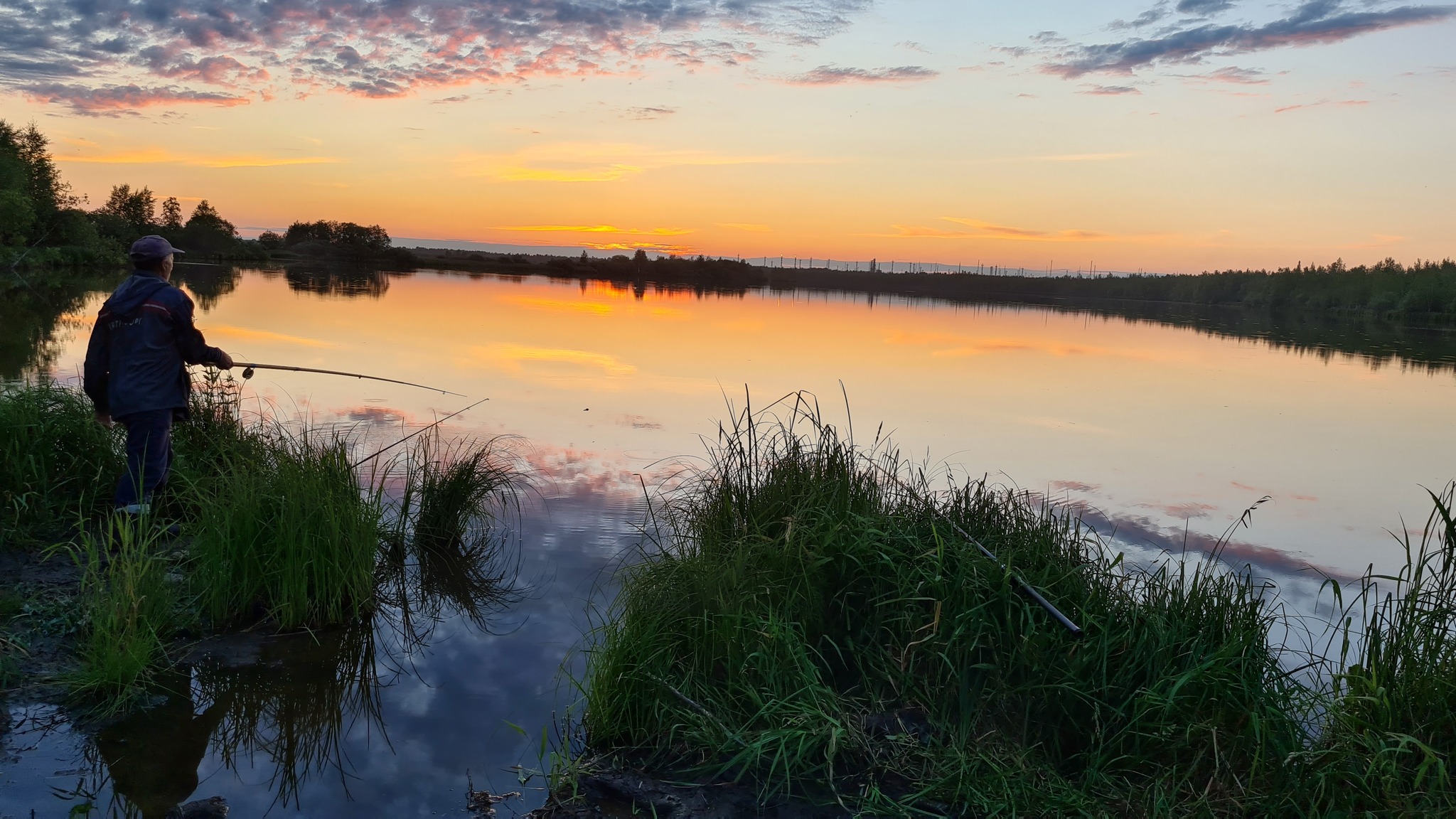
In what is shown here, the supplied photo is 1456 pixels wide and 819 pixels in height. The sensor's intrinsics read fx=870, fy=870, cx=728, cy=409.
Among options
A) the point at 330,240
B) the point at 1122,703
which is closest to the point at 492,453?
the point at 1122,703

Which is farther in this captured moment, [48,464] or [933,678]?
[48,464]

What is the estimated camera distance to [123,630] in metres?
4.38

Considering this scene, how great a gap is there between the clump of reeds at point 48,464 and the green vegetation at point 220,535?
0.01 metres

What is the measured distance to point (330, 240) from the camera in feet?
313

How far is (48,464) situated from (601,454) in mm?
5451

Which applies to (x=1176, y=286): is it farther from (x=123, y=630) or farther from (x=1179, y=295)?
(x=123, y=630)

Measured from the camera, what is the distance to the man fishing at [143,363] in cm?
608

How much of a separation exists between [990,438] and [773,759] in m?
10.1

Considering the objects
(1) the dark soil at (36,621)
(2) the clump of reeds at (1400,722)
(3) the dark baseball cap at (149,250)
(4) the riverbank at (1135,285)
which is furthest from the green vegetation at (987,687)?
(4) the riverbank at (1135,285)

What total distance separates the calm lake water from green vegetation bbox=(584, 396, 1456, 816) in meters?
0.86

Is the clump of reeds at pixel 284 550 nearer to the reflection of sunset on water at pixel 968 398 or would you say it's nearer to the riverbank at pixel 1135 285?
the reflection of sunset on water at pixel 968 398

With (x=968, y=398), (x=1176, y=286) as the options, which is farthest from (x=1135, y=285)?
(x=968, y=398)

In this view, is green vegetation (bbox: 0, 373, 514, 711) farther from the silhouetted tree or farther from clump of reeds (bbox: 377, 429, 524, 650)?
the silhouetted tree

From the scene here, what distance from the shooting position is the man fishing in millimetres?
6078
